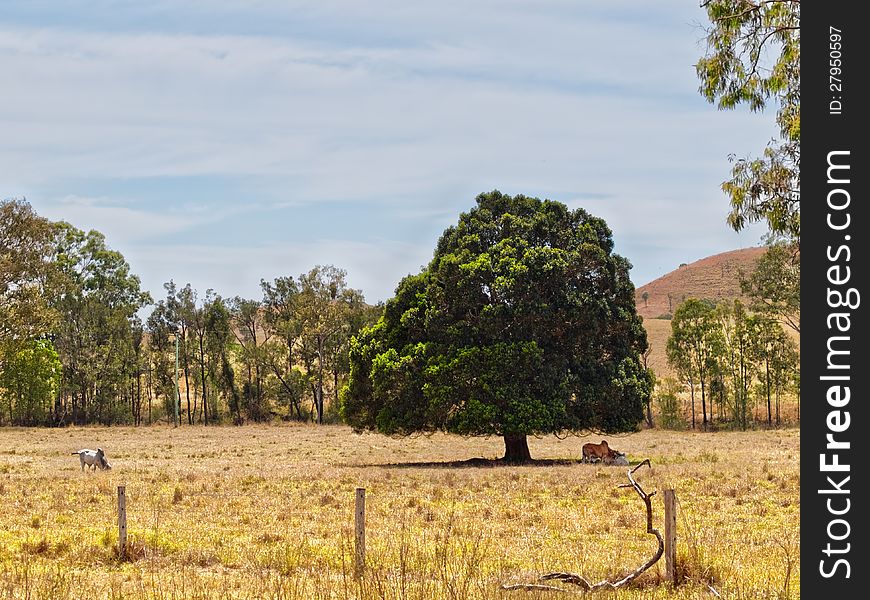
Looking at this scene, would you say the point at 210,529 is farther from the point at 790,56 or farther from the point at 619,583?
the point at 790,56

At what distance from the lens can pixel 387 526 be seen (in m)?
19.9

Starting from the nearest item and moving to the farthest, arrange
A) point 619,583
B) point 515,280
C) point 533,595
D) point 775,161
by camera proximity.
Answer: point 533,595, point 619,583, point 775,161, point 515,280

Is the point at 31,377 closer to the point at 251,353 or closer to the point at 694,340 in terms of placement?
the point at 251,353

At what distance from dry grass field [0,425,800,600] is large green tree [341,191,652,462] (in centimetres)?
232

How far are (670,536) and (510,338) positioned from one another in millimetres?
27024

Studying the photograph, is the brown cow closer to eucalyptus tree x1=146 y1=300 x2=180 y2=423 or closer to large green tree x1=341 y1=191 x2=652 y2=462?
large green tree x1=341 y1=191 x2=652 y2=462

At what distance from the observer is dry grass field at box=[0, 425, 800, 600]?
12.6 m

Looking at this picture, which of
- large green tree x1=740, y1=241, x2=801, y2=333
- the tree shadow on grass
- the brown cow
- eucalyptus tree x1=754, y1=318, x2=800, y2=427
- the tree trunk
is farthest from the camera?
eucalyptus tree x1=754, y1=318, x2=800, y2=427

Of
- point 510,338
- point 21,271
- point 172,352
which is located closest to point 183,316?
point 172,352

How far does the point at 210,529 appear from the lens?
19.6 metres

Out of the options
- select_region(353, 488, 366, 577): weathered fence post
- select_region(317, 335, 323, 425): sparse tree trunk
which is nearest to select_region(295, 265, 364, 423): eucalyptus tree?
select_region(317, 335, 323, 425): sparse tree trunk

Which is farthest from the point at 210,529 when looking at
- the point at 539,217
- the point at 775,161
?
the point at 539,217

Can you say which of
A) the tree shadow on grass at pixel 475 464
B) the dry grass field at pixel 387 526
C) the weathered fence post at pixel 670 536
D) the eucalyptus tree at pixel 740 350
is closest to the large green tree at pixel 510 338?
the tree shadow on grass at pixel 475 464

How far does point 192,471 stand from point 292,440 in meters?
27.0
